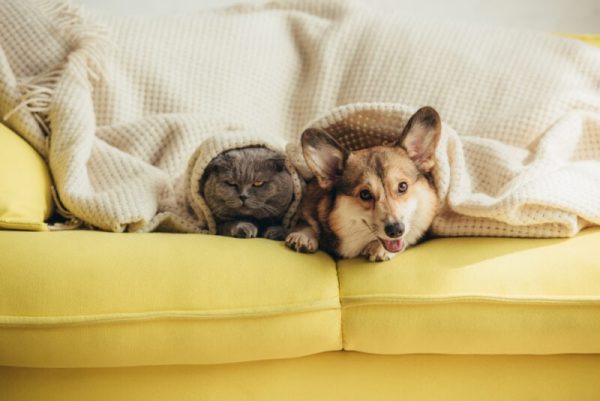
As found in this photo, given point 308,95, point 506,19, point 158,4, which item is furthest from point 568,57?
point 158,4

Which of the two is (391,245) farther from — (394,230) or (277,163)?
(277,163)

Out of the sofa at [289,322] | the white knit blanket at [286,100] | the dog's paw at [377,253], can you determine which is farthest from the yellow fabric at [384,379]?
the white knit blanket at [286,100]

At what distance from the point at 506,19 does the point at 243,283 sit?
1.92 meters

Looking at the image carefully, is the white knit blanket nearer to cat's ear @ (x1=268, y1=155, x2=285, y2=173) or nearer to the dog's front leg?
cat's ear @ (x1=268, y1=155, x2=285, y2=173)

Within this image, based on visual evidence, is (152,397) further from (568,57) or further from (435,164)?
(568,57)

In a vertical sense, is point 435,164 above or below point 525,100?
below

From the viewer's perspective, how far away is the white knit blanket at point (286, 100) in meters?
1.51

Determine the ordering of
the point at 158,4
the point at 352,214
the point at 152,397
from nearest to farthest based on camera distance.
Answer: the point at 152,397 < the point at 352,214 < the point at 158,4

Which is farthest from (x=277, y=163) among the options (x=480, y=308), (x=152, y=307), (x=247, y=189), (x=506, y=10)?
(x=506, y=10)

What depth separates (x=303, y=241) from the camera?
56.1 inches

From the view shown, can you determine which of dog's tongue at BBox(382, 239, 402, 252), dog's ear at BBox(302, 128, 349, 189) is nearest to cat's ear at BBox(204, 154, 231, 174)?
dog's ear at BBox(302, 128, 349, 189)

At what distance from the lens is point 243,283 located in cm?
127

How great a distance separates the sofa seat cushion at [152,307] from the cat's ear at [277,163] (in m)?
0.38

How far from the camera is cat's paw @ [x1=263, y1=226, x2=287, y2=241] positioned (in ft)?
5.22
